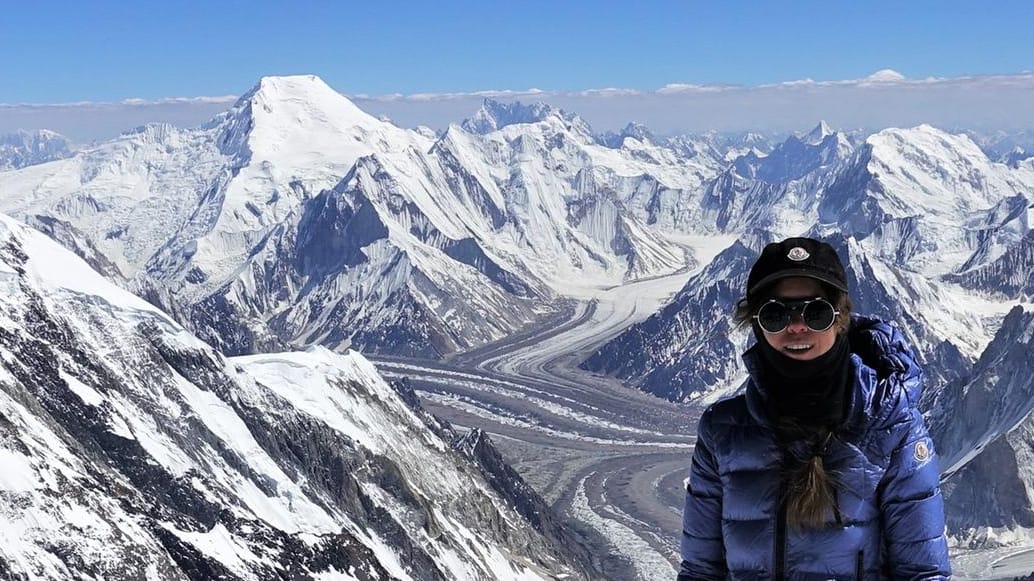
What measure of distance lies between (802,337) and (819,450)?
1.21 meters

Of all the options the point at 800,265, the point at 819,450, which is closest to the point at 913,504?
the point at 819,450

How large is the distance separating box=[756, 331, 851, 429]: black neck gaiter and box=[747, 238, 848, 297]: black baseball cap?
65 centimetres

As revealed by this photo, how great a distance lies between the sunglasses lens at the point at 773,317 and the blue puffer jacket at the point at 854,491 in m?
0.60

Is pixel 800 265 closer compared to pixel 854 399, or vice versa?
pixel 854 399

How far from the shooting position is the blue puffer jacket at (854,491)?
1076 cm

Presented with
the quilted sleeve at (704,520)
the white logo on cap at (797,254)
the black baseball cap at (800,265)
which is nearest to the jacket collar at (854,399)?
the quilted sleeve at (704,520)

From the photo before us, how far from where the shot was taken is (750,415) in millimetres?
11031

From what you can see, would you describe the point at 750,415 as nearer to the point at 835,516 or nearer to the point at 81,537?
the point at 835,516

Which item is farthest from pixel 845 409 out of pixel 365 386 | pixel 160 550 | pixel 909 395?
pixel 365 386

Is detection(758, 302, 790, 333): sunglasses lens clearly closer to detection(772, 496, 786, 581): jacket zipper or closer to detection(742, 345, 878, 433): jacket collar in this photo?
detection(742, 345, 878, 433): jacket collar

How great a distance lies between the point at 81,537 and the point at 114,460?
20.8m

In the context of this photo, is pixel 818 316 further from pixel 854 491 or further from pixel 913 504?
pixel 913 504

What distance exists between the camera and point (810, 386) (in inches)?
432

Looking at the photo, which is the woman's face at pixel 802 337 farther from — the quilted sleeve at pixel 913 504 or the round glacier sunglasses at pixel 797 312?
the quilted sleeve at pixel 913 504
